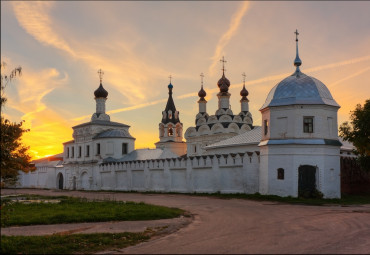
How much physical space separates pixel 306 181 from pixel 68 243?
56.6ft

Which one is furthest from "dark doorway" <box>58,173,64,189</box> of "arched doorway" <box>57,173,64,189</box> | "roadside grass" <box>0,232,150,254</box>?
"roadside grass" <box>0,232,150,254</box>

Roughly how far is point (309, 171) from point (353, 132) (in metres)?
3.39

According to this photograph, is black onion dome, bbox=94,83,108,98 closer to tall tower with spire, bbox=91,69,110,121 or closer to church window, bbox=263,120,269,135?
tall tower with spire, bbox=91,69,110,121

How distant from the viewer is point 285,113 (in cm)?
2397

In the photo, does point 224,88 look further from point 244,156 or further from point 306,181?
point 306,181

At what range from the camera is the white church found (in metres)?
23.2

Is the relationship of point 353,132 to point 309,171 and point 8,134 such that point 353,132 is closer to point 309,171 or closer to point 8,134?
point 309,171

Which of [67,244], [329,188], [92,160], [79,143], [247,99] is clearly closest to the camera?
[67,244]

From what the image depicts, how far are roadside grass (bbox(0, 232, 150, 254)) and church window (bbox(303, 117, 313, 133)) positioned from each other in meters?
15.9

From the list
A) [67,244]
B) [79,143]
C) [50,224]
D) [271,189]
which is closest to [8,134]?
[67,244]

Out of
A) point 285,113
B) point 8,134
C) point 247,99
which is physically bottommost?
point 8,134

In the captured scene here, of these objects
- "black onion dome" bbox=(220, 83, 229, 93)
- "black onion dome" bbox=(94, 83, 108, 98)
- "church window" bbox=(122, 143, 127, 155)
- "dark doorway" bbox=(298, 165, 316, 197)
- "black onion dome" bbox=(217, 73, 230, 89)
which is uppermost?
"black onion dome" bbox=(217, 73, 230, 89)

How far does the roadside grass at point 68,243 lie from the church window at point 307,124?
1592cm

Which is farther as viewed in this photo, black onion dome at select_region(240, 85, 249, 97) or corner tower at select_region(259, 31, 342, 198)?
black onion dome at select_region(240, 85, 249, 97)
